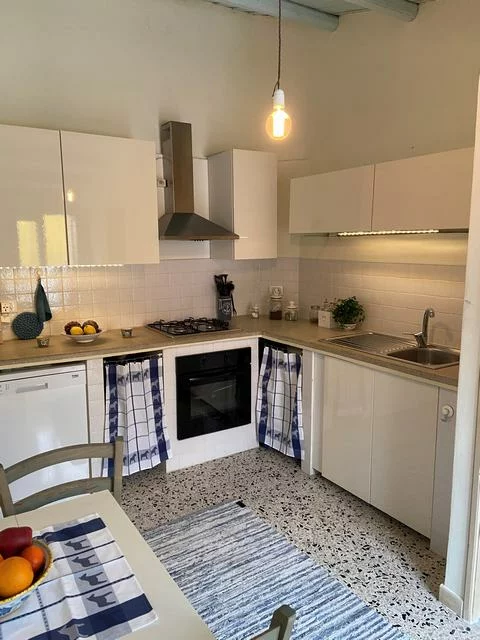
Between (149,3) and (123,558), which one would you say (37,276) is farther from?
(123,558)

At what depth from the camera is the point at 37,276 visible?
317cm

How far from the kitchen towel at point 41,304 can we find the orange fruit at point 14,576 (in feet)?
7.68

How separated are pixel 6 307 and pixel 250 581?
2158 mm

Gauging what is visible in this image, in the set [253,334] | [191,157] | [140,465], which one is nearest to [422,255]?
[253,334]

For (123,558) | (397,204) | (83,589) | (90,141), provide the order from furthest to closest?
1. (90,141)
2. (397,204)
3. (123,558)
4. (83,589)

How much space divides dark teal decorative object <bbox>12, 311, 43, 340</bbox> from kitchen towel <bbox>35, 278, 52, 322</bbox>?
0.10 feet

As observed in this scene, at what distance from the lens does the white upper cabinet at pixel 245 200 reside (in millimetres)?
3469

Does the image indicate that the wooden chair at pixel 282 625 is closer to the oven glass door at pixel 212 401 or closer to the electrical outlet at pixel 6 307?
the oven glass door at pixel 212 401

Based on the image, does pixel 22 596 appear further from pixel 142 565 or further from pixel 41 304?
pixel 41 304

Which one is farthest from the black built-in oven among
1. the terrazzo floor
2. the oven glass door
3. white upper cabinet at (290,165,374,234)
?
white upper cabinet at (290,165,374,234)

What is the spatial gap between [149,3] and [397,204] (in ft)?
7.24

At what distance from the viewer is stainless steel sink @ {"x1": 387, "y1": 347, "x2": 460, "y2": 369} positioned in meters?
2.78

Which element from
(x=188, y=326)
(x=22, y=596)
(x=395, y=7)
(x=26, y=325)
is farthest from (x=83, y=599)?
(x=395, y=7)

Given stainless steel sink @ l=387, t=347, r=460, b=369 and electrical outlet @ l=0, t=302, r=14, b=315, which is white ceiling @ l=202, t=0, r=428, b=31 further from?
electrical outlet @ l=0, t=302, r=14, b=315
